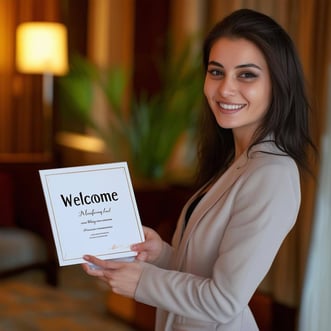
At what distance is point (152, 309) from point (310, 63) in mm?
1748

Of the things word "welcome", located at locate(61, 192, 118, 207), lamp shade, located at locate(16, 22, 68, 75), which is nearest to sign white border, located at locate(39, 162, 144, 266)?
word "welcome", located at locate(61, 192, 118, 207)

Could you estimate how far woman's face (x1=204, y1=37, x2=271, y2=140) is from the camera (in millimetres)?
1693

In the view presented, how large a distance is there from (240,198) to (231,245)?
12 centimetres

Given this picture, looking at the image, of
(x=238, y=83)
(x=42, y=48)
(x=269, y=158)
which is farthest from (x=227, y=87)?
(x=42, y=48)

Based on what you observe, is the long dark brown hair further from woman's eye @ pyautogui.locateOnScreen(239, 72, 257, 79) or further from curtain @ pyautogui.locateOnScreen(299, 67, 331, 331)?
curtain @ pyautogui.locateOnScreen(299, 67, 331, 331)

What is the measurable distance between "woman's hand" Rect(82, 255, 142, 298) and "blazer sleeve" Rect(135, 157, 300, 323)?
0.15ft

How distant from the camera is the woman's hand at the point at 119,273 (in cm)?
171

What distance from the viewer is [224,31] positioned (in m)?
1.73

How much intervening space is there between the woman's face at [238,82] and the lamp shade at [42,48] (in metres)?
5.02

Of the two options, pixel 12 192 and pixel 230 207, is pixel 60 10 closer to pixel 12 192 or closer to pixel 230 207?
pixel 12 192

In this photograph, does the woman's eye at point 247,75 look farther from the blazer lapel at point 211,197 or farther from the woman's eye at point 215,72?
the blazer lapel at point 211,197

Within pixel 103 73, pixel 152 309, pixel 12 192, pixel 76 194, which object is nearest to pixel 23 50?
pixel 103 73

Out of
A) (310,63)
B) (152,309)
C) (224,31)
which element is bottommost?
(152,309)

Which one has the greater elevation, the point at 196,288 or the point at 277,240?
the point at 277,240
